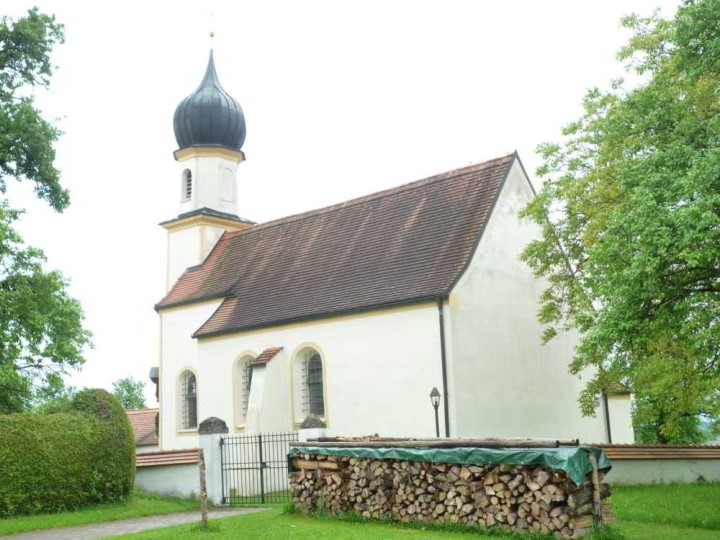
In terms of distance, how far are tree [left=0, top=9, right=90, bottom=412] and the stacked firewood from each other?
29.1 ft

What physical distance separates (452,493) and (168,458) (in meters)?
9.46

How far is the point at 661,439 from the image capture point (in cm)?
3850

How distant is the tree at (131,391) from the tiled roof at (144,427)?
35922mm

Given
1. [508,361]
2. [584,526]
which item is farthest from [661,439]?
[584,526]

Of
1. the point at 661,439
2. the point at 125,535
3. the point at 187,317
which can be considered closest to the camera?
the point at 125,535

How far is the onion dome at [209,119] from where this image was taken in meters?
32.8

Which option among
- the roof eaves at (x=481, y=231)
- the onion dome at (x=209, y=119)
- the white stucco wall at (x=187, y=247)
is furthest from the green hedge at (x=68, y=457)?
the onion dome at (x=209, y=119)

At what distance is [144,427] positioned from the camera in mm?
45844

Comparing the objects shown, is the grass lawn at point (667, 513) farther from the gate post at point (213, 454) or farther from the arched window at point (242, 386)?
the arched window at point (242, 386)

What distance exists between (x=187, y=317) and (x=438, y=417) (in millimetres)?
12054

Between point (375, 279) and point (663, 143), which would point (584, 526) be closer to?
point (663, 143)

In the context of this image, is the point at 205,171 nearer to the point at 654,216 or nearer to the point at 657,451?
the point at 657,451

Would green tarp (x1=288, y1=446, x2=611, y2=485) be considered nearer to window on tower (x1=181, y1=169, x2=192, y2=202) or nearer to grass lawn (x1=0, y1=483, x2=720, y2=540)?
grass lawn (x1=0, y1=483, x2=720, y2=540)

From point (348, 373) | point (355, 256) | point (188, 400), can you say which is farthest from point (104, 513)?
point (188, 400)
